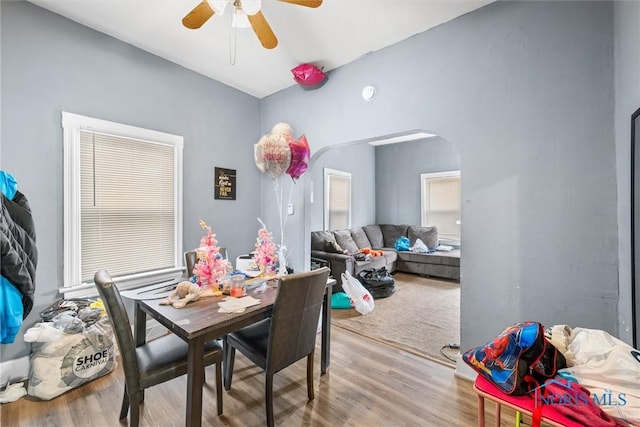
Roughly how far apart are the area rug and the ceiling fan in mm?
2856

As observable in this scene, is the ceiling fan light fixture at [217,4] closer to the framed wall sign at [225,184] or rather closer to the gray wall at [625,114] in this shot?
the framed wall sign at [225,184]

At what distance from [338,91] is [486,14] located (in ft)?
4.70

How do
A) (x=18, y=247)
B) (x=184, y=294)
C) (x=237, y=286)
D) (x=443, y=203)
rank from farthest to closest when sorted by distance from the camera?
(x=443, y=203) → (x=237, y=286) → (x=184, y=294) → (x=18, y=247)

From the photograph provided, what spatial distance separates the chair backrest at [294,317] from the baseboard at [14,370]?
6.44 feet

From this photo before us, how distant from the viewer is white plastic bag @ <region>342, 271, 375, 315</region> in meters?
3.33

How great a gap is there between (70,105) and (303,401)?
3045mm

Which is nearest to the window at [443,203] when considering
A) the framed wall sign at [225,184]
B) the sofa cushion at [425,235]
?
the sofa cushion at [425,235]

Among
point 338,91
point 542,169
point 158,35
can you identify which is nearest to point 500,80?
point 542,169

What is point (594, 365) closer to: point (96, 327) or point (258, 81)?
point (96, 327)

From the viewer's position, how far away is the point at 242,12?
1.82 metres

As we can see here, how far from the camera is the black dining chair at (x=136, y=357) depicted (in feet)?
4.50

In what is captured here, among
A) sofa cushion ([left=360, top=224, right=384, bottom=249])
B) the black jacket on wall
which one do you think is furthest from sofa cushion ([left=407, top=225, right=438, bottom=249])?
the black jacket on wall

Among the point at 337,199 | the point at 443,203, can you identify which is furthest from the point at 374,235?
the point at 443,203
